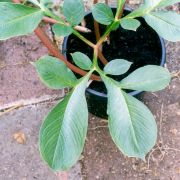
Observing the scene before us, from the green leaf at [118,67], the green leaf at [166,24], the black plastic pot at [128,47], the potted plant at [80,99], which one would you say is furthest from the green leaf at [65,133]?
the black plastic pot at [128,47]

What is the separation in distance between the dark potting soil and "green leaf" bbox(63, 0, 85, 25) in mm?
305

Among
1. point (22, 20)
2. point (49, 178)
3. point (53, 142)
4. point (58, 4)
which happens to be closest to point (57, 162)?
point (53, 142)

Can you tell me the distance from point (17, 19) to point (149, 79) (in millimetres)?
359

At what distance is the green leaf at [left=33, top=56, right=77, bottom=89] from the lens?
1.01 metres

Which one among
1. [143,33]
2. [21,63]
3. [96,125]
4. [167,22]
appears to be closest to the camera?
[167,22]

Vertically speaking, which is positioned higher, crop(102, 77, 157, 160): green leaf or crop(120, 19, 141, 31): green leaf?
crop(120, 19, 141, 31): green leaf

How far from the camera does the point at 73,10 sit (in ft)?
3.62

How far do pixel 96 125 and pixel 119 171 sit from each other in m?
0.19

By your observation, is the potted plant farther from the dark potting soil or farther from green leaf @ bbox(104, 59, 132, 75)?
the dark potting soil

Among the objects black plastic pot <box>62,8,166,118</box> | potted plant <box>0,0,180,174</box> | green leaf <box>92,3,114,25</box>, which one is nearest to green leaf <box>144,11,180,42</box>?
potted plant <box>0,0,180,174</box>

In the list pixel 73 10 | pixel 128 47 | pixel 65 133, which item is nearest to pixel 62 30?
pixel 73 10

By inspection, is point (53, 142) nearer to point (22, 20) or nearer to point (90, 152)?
point (22, 20)

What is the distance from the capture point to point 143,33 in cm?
145

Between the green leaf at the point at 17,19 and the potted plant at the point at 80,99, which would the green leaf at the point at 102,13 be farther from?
the green leaf at the point at 17,19
